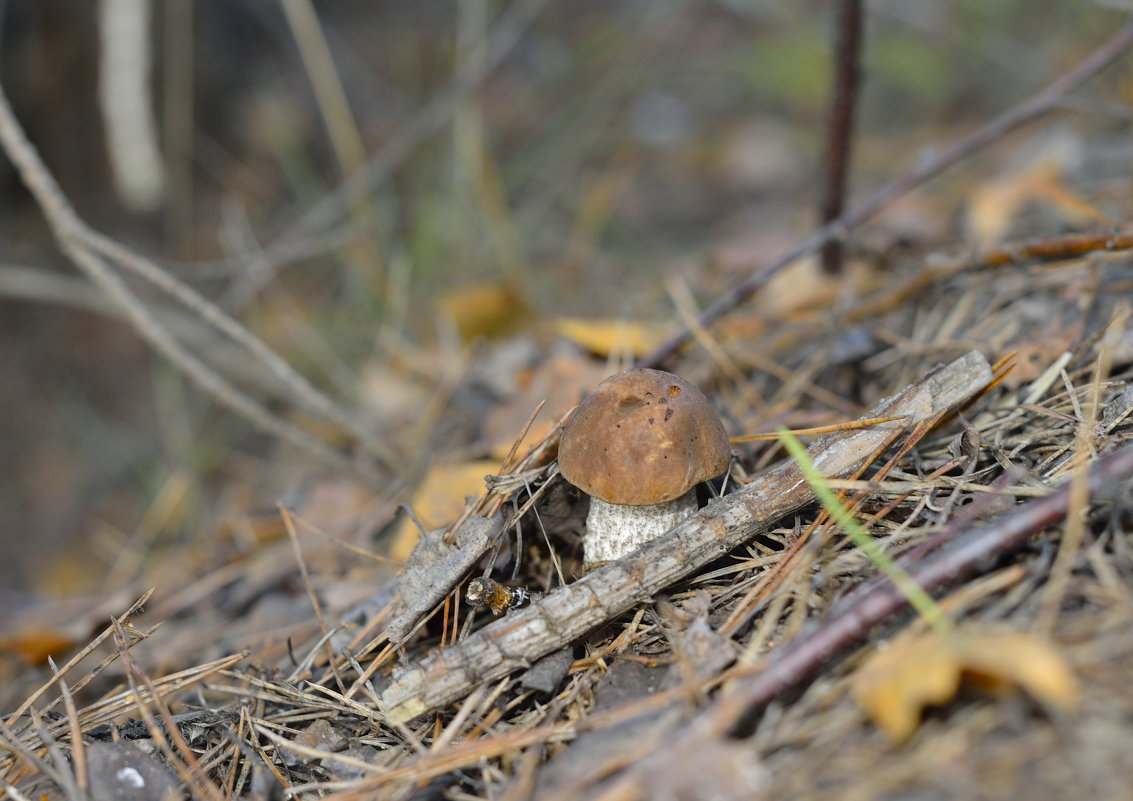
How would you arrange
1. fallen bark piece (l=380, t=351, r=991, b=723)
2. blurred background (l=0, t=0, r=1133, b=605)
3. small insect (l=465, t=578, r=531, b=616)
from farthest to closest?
blurred background (l=0, t=0, r=1133, b=605) → small insect (l=465, t=578, r=531, b=616) → fallen bark piece (l=380, t=351, r=991, b=723)

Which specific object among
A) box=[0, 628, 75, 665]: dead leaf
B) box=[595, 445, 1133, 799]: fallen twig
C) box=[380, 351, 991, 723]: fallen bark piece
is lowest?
box=[595, 445, 1133, 799]: fallen twig

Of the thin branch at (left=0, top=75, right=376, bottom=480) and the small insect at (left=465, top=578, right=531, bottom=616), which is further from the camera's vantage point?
the thin branch at (left=0, top=75, right=376, bottom=480)

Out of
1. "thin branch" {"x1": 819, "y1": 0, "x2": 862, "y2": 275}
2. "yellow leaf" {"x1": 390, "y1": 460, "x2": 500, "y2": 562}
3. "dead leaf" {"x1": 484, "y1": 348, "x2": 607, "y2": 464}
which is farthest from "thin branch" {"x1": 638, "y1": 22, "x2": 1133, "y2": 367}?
"yellow leaf" {"x1": 390, "y1": 460, "x2": 500, "y2": 562}

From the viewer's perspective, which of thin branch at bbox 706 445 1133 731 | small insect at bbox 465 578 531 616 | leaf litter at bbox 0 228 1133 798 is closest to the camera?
leaf litter at bbox 0 228 1133 798

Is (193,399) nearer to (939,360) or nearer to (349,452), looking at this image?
(349,452)

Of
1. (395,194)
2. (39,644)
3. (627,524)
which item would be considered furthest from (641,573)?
Answer: (395,194)

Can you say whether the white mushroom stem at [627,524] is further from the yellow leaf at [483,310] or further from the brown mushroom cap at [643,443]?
the yellow leaf at [483,310]

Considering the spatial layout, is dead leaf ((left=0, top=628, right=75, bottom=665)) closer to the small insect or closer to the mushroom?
the small insect
